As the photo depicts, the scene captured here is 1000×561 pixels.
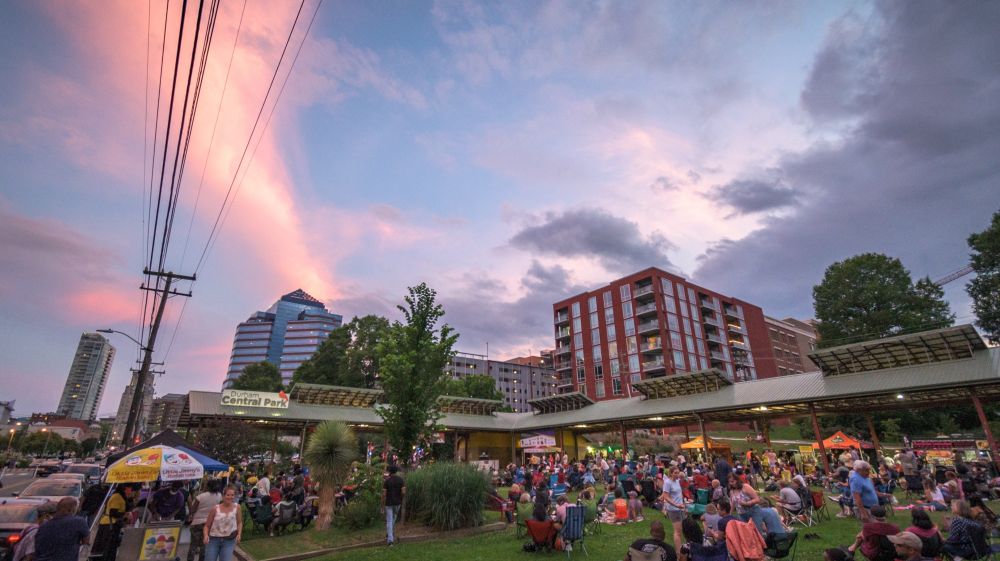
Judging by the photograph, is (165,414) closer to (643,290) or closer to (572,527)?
(643,290)

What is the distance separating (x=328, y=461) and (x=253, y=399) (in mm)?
16629

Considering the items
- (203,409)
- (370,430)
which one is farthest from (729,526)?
(370,430)

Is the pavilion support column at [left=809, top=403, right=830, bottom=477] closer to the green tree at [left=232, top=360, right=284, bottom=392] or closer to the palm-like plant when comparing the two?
the palm-like plant

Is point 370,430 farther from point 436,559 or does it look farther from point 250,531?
point 436,559

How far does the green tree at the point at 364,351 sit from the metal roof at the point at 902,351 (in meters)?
36.4

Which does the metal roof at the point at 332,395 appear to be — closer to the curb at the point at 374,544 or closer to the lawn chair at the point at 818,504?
the curb at the point at 374,544

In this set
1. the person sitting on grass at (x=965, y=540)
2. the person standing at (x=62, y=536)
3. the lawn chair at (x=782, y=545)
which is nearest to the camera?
the person standing at (x=62, y=536)

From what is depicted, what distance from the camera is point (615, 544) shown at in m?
10.1

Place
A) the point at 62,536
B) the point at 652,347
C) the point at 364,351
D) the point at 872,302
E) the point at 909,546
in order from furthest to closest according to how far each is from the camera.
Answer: the point at 652,347 < the point at 364,351 < the point at 872,302 < the point at 62,536 < the point at 909,546

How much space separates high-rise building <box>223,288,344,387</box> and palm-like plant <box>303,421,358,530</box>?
154259 mm

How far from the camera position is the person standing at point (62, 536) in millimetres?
5965

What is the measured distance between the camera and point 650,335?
205 feet

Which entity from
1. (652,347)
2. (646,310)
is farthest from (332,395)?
(646,310)

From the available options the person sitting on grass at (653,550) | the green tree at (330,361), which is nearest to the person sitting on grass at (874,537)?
the person sitting on grass at (653,550)
